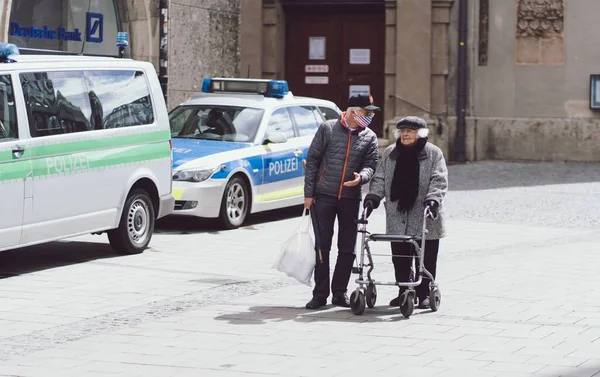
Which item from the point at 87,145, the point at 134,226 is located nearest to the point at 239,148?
the point at 134,226

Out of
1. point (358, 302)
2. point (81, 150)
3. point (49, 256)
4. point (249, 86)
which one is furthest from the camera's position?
point (249, 86)

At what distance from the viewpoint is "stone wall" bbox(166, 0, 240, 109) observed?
79.4 ft

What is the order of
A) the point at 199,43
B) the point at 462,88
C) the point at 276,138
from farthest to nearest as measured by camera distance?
the point at 462,88 → the point at 199,43 → the point at 276,138

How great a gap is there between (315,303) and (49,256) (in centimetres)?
406

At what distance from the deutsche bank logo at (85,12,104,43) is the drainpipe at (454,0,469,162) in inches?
290

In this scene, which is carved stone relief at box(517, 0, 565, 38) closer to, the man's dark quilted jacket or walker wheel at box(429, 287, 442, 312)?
the man's dark quilted jacket

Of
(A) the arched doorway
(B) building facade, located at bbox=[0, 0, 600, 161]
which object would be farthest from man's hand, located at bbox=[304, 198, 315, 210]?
(B) building facade, located at bbox=[0, 0, 600, 161]

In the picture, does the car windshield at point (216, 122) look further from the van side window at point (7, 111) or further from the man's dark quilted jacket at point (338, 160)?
the man's dark quilted jacket at point (338, 160)

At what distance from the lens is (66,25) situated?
21391 millimetres

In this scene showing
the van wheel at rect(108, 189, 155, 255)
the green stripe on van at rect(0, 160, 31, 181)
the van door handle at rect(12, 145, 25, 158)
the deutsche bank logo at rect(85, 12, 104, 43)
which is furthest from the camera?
the deutsche bank logo at rect(85, 12, 104, 43)

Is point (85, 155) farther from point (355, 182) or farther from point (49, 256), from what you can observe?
point (355, 182)

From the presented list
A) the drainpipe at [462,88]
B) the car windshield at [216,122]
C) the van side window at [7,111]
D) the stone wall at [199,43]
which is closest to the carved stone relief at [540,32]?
the drainpipe at [462,88]

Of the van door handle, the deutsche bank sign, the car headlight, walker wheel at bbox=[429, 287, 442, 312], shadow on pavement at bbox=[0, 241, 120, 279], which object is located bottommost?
shadow on pavement at bbox=[0, 241, 120, 279]

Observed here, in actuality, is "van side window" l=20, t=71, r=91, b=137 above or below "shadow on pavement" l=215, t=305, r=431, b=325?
above
